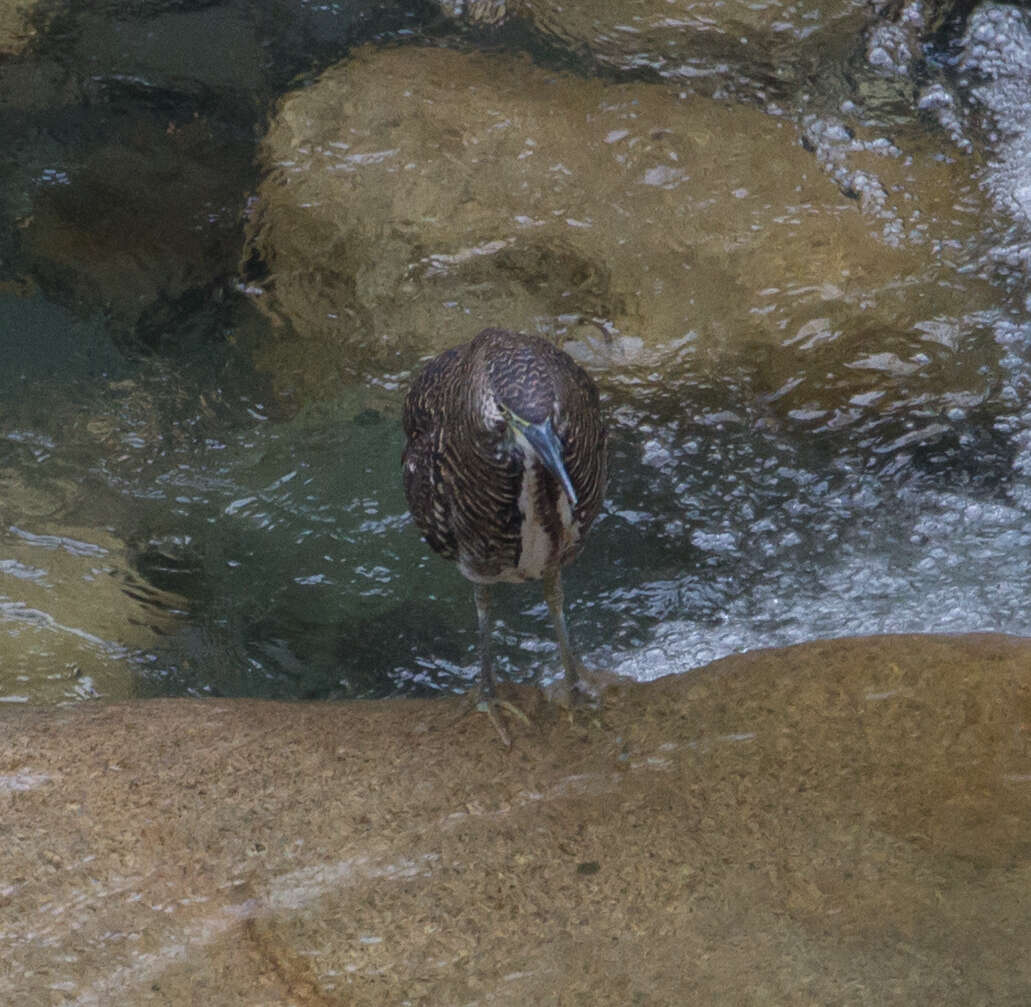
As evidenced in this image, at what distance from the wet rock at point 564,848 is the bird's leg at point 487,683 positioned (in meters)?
0.13

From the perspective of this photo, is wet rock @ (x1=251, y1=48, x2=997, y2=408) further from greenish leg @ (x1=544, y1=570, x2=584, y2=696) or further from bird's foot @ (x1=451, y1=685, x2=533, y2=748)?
bird's foot @ (x1=451, y1=685, x2=533, y2=748)

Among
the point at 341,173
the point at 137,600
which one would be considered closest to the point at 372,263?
the point at 341,173

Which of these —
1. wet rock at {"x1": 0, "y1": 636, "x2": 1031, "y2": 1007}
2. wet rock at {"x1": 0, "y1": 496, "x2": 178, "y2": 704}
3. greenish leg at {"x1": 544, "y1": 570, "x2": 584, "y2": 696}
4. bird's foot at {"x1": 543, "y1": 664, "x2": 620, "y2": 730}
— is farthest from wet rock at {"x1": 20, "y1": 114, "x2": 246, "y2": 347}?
bird's foot at {"x1": 543, "y1": 664, "x2": 620, "y2": 730}

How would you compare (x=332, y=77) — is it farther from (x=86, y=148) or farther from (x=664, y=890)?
(x=664, y=890)

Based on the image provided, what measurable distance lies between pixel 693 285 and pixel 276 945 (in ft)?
10.2

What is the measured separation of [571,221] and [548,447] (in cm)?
239

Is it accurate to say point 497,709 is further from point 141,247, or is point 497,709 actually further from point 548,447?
point 141,247

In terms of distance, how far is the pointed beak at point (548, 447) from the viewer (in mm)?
2639

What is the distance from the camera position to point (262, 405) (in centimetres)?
484

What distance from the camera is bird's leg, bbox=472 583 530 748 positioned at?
3150 mm

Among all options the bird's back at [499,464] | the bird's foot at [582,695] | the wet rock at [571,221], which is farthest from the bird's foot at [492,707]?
the wet rock at [571,221]

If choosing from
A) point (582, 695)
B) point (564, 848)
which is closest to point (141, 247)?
point (582, 695)

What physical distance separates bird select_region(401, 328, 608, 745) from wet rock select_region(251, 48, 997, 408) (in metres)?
1.47

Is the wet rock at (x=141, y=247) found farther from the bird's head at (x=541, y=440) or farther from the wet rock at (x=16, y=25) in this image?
the bird's head at (x=541, y=440)
